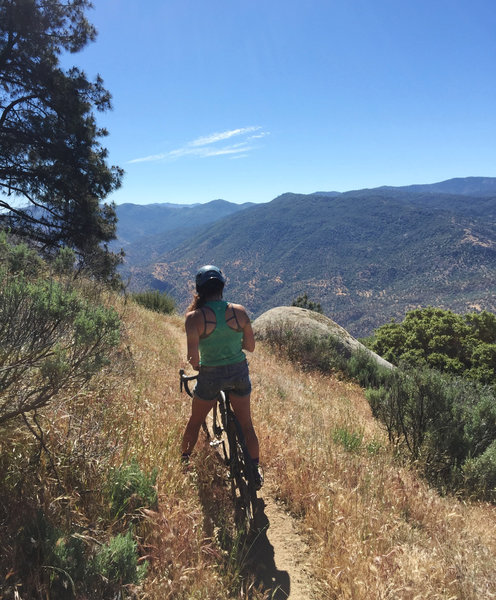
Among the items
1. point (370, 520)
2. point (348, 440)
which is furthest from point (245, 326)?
point (348, 440)

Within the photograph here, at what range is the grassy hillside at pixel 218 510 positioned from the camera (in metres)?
2.16

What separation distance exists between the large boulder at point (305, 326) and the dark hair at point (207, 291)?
9.42 meters

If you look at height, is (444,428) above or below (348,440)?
below

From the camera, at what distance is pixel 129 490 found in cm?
252

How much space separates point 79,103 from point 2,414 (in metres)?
12.3

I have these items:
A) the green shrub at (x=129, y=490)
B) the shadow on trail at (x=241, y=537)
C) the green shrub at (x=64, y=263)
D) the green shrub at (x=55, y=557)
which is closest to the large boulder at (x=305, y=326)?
the green shrub at (x=64, y=263)

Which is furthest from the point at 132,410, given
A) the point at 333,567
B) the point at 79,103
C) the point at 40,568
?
the point at 79,103

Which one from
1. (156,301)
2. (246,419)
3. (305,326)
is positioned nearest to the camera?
(246,419)

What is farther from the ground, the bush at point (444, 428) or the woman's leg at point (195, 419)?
the woman's leg at point (195, 419)

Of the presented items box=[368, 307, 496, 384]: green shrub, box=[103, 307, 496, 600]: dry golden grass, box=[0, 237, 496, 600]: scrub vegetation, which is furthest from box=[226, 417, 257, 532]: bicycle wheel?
box=[368, 307, 496, 384]: green shrub

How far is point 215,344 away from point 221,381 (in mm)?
319

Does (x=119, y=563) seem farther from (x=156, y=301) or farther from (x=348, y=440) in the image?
(x=156, y=301)

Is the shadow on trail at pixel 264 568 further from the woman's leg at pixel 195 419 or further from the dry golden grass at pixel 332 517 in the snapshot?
the woman's leg at pixel 195 419

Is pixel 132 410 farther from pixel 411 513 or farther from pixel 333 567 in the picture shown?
pixel 411 513
